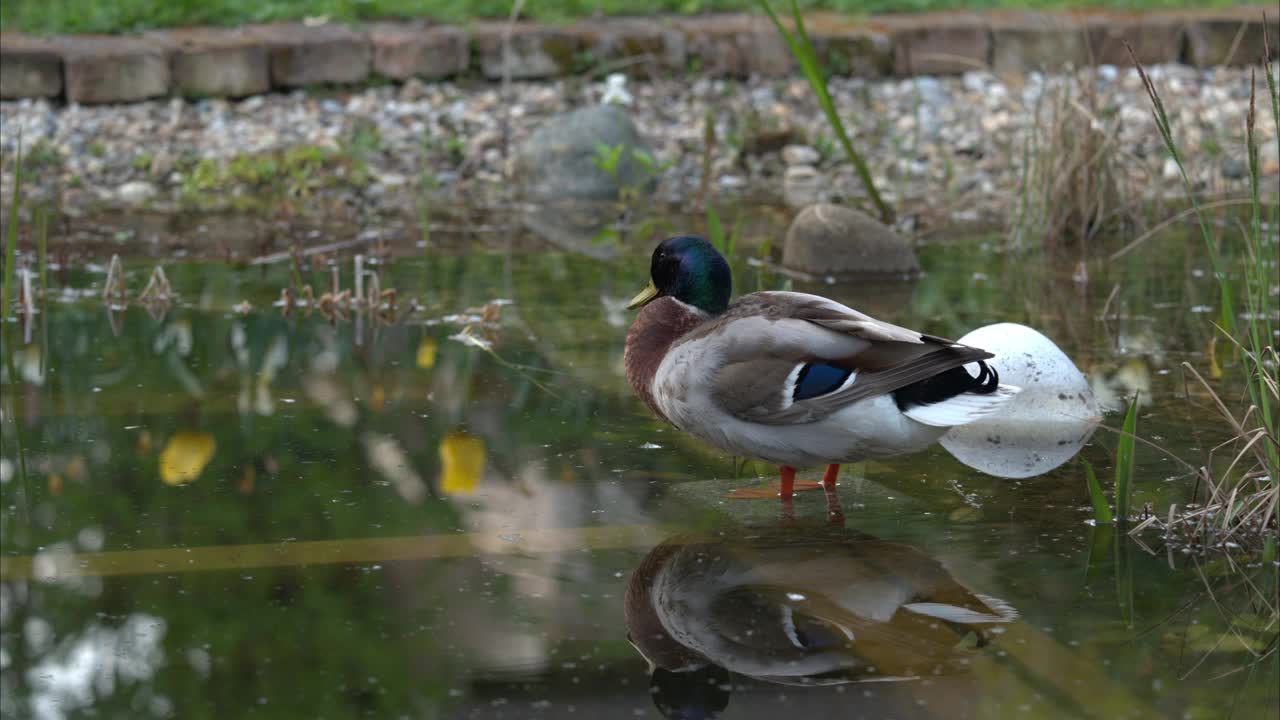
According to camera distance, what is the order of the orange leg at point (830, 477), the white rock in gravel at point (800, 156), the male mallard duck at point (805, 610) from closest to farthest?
1. the male mallard duck at point (805, 610)
2. the orange leg at point (830, 477)
3. the white rock in gravel at point (800, 156)

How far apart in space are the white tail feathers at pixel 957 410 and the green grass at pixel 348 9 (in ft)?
26.5

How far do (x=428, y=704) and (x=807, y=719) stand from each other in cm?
68

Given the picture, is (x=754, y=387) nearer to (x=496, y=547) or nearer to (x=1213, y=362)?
(x=496, y=547)

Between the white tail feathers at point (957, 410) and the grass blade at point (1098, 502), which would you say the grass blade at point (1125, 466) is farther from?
the white tail feathers at point (957, 410)

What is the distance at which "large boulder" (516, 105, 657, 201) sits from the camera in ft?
31.3

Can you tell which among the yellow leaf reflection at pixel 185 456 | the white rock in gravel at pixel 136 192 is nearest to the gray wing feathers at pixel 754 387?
the yellow leaf reflection at pixel 185 456

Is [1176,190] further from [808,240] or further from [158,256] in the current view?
[158,256]

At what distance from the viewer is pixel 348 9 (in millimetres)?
11266

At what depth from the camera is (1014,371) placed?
15.3ft

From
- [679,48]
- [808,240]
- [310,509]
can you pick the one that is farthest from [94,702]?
[679,48]

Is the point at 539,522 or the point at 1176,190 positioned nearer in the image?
the point at 539,522

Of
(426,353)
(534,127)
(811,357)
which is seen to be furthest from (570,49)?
(811,357)

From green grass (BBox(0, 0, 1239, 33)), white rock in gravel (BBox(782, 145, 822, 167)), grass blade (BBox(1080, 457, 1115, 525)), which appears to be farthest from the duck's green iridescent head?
green grass (BBox(0, 0, 1239, 33))

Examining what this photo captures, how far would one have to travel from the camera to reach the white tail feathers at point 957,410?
3.72 meters
